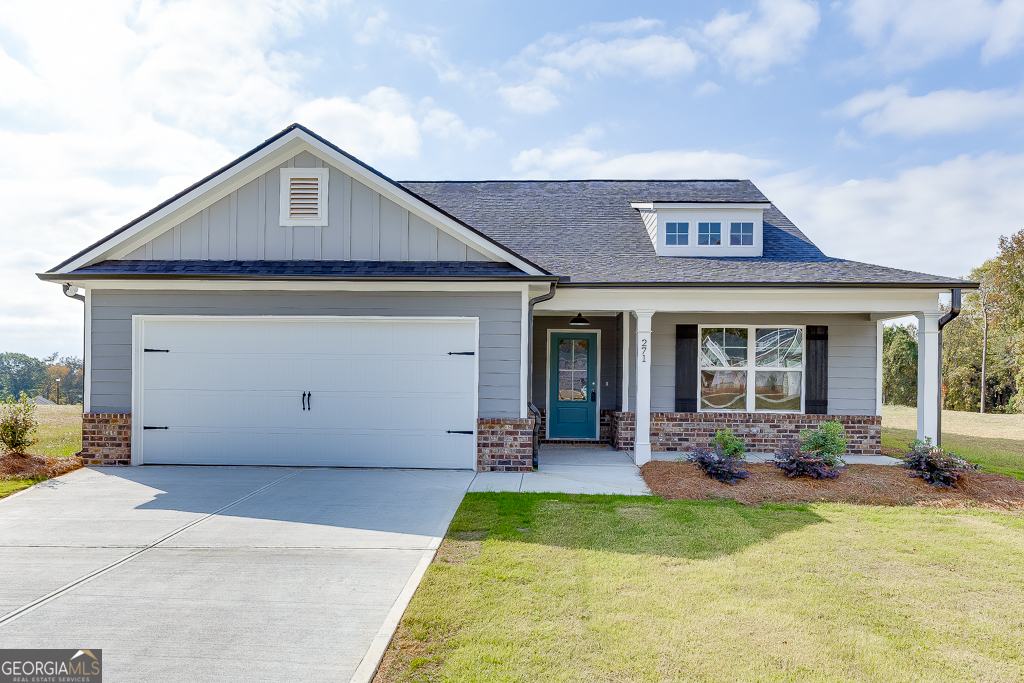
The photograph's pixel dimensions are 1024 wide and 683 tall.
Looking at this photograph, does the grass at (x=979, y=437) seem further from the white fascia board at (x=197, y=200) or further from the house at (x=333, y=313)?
the white fascia board at (x=197, y=200)

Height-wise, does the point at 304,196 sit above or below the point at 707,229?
below

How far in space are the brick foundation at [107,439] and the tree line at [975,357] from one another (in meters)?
30.2

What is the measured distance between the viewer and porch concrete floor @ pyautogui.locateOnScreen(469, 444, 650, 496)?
701cm

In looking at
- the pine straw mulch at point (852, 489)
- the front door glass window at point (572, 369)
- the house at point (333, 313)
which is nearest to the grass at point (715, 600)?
the pine straw mulch at point (852, 489)

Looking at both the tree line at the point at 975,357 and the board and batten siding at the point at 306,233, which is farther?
the tree line at the point at 975,357

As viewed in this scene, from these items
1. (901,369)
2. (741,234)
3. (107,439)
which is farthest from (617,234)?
(901,369)

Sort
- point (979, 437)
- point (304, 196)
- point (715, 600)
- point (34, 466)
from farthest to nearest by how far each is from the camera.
A: point (979, 437) → point (304, 196) → point (34, 466) → point (715, 600)

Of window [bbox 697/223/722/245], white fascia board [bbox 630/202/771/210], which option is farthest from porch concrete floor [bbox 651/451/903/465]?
white fascia board [bbox 630/202/771/210]

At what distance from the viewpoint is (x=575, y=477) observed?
7766 millimetres

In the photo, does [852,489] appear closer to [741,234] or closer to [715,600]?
[715,600]

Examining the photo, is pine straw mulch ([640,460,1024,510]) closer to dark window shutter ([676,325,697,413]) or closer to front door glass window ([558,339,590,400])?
dark window shutter ([676,325,697,413])

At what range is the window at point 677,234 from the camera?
1084cm

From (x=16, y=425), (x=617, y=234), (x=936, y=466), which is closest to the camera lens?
(x=936, y=466)

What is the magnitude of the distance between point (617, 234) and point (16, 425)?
34.8ft
